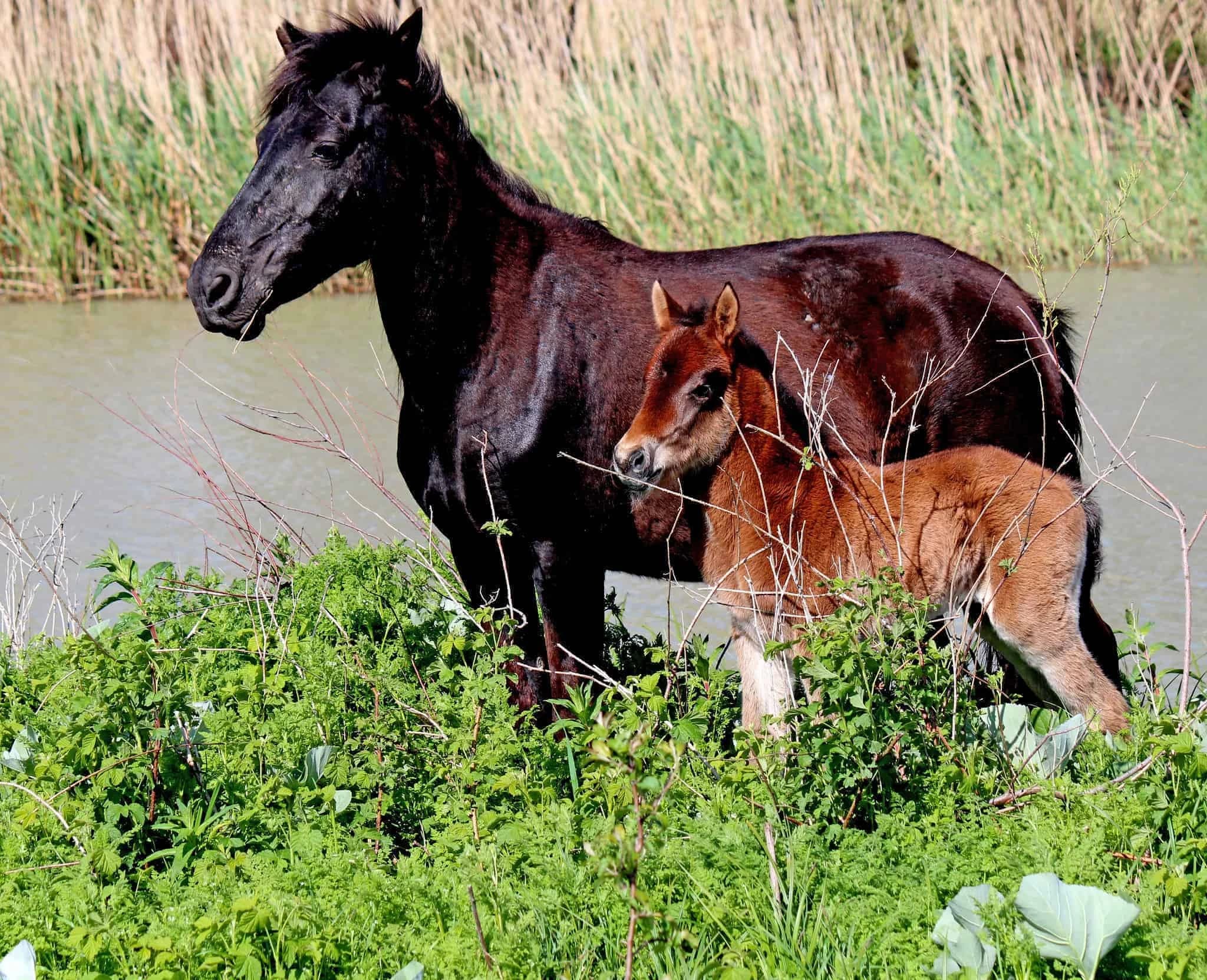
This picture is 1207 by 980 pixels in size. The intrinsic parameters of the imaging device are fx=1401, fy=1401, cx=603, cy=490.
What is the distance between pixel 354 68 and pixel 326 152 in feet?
0.99

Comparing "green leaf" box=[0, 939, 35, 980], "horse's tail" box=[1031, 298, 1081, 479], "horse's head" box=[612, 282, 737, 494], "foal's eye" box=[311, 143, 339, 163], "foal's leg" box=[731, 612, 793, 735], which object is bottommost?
"foal's leg" box=[731, 612, 793, 735]

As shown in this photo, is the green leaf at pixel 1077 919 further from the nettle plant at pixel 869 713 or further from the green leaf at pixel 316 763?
the green leaf at pixel 316 763

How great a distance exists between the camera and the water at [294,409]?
253 inches

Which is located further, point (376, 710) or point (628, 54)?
point (628, 54)

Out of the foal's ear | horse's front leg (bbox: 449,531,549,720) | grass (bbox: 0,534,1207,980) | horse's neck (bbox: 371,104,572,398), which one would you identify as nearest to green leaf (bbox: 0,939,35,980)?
grass (bbox: 0,534,1207,980)

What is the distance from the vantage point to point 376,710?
3963 mm

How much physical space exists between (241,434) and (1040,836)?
21.7 ft

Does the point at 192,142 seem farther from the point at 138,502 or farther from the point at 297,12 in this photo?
the point at 138,502

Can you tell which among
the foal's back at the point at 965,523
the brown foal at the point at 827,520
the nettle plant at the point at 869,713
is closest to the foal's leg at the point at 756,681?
the brown foal at the point at 827,520

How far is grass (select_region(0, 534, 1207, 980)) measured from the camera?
298 cm

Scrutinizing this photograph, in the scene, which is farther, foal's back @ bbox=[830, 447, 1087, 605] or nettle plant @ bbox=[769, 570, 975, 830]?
foal's back @ bbox=[830, 447, 1087, 605]

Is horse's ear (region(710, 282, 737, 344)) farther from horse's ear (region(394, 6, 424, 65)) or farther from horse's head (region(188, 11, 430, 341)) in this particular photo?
horse's ear (region(394, 6, 424, 65))

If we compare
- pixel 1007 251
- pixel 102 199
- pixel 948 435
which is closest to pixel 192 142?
pixel 102 199

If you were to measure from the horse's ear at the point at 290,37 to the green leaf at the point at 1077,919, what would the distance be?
3320mm
